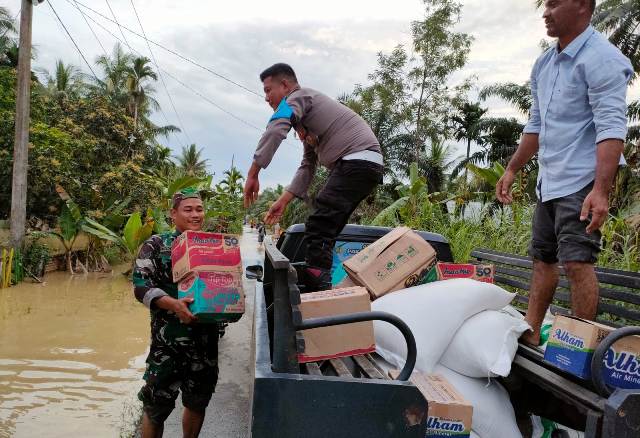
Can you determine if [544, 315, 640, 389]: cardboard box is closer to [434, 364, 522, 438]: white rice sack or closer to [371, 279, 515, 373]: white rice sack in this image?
[434, 364, 522, 438]: white rice sack

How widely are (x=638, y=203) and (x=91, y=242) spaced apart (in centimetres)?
1491

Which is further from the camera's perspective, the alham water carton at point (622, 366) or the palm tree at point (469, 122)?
the palm tree at point (469, 122)

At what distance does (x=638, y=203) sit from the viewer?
39.3 ft

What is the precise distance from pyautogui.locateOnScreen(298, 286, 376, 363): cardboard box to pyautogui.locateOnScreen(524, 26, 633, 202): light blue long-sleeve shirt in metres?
1.10

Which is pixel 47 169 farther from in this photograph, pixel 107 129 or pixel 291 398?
pixel 291 398

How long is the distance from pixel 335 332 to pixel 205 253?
0.83 m

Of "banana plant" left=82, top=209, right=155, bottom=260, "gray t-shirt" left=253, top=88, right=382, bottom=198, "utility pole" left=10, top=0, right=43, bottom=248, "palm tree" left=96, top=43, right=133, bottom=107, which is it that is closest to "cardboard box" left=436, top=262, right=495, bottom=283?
"gray t-shirt" left=253, top=88, right=382, bottom=198

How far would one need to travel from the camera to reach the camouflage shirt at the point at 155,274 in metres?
2.66

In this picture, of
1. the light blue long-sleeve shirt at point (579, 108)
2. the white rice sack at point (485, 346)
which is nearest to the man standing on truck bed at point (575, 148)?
the light blue long-sleeve shirt at point (579, 108)

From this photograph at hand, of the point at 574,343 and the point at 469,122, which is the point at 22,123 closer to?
the point at 574,343

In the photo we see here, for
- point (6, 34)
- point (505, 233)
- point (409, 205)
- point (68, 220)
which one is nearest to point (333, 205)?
point (505, 233)

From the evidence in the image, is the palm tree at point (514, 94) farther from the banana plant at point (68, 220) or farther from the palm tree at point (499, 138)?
the banana plant at point (68, 220)

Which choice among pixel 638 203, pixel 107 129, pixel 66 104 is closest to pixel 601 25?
pixel 638 203

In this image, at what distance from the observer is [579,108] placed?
2260 millimetres
